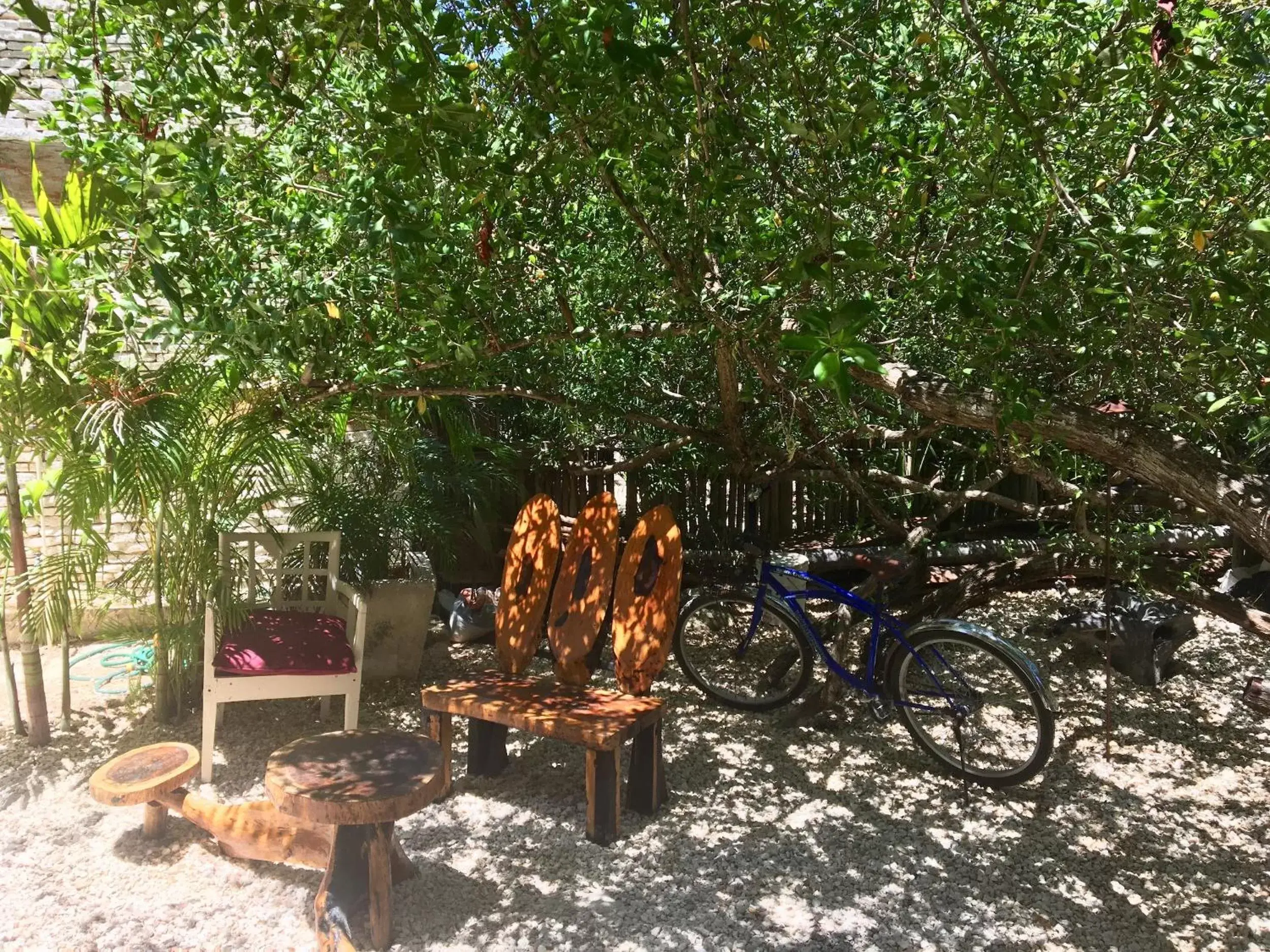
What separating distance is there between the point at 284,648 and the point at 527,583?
1.17 m

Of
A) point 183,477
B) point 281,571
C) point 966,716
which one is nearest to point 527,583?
point 281,571

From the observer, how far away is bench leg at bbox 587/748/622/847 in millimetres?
3803

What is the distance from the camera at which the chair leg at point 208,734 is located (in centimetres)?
423

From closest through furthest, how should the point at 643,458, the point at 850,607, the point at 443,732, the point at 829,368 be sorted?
the point at 829,368 → the point at 443,732 → the point at 850,607 → the point at 643,458

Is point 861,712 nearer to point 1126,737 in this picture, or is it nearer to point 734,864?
point 1126,737

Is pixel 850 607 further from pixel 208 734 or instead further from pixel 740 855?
pixel 208 734

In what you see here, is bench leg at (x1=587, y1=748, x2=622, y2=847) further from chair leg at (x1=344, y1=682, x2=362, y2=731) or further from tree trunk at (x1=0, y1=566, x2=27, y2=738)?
tree trunk at (x1=0, y1=566, x2=27, y2=738)

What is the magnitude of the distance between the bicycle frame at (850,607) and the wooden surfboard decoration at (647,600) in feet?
3.09

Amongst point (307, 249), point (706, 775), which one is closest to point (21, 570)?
point (307, 249)

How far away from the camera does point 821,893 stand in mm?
3467

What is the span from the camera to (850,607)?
4.94m

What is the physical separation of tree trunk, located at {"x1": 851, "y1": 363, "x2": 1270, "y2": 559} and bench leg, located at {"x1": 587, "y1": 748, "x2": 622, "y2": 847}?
5.99 feet

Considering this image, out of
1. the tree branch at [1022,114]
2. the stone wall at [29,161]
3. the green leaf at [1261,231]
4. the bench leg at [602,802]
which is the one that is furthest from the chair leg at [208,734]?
the green leaf at [1261,231]

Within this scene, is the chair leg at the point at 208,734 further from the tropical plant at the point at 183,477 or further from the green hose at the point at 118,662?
the green hose at the point at 118,662
